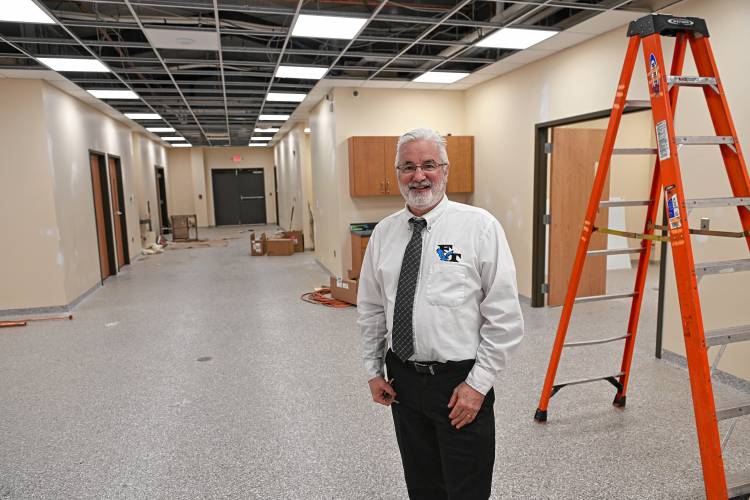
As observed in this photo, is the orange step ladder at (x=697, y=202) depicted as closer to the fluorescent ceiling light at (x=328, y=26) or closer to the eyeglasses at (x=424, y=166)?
the eyeglasses at (x=424, y=166)

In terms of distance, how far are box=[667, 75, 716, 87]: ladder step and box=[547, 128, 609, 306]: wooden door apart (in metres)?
3.17

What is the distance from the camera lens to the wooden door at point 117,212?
834 cm

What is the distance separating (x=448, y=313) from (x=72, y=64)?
4.93m

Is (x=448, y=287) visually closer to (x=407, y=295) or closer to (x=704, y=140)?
(x=407, y=295)

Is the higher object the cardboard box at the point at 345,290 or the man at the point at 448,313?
the man at the point at 448,313

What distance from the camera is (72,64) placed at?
4.77 metres

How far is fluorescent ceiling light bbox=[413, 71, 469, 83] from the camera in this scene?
219 inches

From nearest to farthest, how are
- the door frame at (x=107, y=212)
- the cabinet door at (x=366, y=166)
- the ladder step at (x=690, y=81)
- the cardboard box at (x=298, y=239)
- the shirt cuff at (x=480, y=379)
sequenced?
1. the shirt cuff at (x=480, y=379)
2. the ladder step at (x=690, y=81)
3. the cabinet door at (x=366, y=166)
4. the door frame at (x=107, y=212)
5. the cardboard box at (x=298, y=239)

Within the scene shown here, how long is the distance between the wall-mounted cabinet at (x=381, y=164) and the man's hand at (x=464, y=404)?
480 centimetres

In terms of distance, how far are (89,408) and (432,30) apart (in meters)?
3.77

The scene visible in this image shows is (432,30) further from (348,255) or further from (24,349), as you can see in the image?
(24,349)

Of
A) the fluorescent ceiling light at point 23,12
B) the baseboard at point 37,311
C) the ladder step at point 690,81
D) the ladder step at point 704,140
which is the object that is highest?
the fluorescent ceiling light at point 23,12

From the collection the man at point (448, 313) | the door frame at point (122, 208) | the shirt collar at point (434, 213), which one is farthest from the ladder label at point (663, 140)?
the door frame at point (122, 208)

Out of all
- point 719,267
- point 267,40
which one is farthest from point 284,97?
point 719,267
